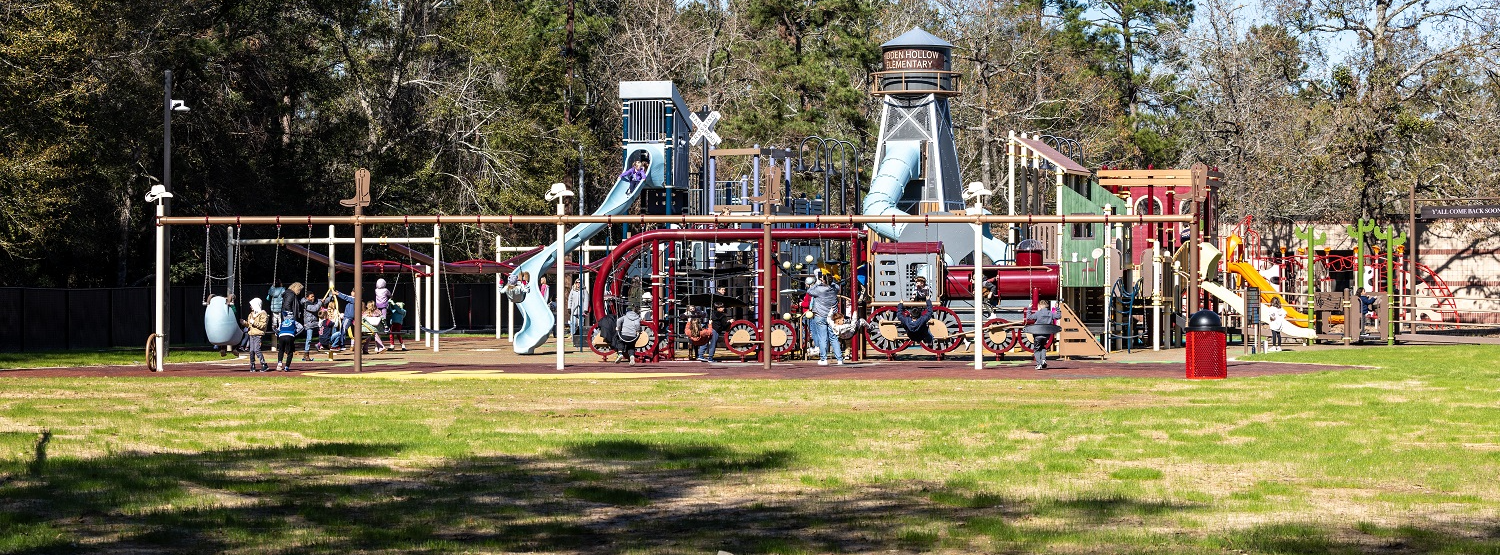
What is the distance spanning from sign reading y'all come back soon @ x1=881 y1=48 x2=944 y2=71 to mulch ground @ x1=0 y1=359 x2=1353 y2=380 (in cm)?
1591

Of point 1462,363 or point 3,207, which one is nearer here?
point 1462,363

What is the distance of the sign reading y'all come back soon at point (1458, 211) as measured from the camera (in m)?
46.8

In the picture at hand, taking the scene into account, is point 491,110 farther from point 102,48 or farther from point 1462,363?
point 1462,363

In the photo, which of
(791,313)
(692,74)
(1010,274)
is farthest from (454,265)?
(692,74)

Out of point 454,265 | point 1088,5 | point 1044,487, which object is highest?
point 1088,5

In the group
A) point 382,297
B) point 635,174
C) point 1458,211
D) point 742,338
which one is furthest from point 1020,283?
point 1458,211

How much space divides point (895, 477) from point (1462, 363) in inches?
722

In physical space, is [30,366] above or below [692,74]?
below

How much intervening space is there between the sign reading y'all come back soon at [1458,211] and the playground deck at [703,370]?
1807 centimetres

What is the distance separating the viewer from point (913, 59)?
4522 cm

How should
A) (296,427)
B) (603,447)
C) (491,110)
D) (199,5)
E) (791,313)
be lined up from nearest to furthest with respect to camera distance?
(603,447)
(296,427)
(791,313)
(199,5)
(491,110)

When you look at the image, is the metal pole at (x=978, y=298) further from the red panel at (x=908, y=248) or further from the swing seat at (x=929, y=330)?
the red panel at (x=908, y=248)

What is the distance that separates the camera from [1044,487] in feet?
43.0

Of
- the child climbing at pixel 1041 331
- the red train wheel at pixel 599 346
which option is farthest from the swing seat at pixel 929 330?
the red train wheel at pixel 599 346
